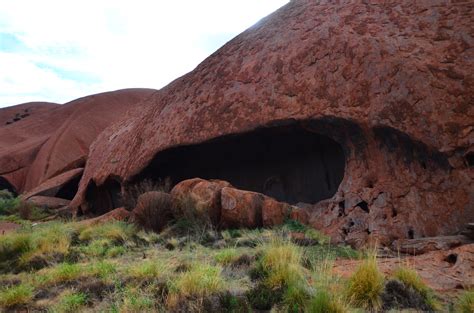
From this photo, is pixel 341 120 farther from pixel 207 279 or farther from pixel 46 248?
pixel 46 248

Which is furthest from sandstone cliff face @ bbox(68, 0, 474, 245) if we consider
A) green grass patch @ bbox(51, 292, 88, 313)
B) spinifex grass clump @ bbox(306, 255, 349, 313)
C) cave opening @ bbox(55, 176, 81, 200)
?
cave opening @ bbox(55, 176, 81, 200)

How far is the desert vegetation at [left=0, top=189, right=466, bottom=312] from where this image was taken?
4.14 m

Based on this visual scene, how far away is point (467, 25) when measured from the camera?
26.7 feet

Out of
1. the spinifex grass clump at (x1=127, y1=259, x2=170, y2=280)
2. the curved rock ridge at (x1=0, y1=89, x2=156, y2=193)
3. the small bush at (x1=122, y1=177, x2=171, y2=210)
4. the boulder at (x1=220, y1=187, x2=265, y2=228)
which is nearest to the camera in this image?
the spinifex grass clump at (x1=127, y1=259, x2=170, y2=280)

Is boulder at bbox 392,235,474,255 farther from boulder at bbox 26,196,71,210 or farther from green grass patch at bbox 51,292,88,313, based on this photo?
boulder at bbox 26,196,71,210

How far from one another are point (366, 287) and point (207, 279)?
5.29 ft

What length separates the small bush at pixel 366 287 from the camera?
404 cm

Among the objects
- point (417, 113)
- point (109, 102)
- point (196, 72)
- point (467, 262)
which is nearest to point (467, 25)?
point (417, 113)

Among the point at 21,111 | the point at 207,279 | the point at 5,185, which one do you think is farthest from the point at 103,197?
the point at 21,111

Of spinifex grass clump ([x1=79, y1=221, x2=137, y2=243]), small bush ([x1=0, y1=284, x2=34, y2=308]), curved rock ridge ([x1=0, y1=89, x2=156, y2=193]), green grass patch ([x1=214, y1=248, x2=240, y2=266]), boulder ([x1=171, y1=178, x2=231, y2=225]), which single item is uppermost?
curved rock ridge ([x1=0, y1=89, x2=156, y2=193])

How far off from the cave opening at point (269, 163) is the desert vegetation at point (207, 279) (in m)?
2.48

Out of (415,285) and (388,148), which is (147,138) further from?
(415,285)

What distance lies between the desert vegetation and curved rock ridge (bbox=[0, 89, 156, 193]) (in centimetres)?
1560

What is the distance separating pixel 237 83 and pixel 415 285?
7.21 metres
